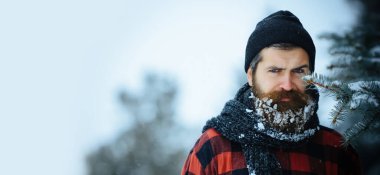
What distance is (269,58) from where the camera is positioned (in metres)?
2.54

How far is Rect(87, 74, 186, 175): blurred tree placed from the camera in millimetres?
21469

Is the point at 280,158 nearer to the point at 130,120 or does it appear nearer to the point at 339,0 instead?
the point at 339,0

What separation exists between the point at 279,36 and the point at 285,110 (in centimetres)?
47

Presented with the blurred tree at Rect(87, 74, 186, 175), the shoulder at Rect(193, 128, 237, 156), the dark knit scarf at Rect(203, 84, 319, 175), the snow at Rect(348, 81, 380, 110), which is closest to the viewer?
the snow at Rect(348, 81, 380, 110)

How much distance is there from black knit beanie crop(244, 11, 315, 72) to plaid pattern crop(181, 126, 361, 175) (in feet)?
1.68

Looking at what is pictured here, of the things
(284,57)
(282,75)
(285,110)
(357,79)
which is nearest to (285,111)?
(285,110)

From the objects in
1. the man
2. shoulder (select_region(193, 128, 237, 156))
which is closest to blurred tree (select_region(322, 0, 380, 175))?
the man

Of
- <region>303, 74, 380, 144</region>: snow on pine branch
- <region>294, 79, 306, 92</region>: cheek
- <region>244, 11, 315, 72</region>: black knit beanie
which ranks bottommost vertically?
<region>303, 74, 380, 144</region>: snow on pine branch

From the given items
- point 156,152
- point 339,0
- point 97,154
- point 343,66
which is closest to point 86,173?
point 97,154

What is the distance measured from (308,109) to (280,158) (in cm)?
34

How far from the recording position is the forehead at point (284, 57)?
2488mm

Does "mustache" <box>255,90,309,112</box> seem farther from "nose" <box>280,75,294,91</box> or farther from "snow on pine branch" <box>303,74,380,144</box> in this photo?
"snow on pine branch" <box>303,74,380,144</box>

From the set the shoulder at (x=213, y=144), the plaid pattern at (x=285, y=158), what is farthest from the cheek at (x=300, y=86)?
the shoulder at (x=213, y=144)

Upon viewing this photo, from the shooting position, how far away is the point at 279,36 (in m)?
2.55
